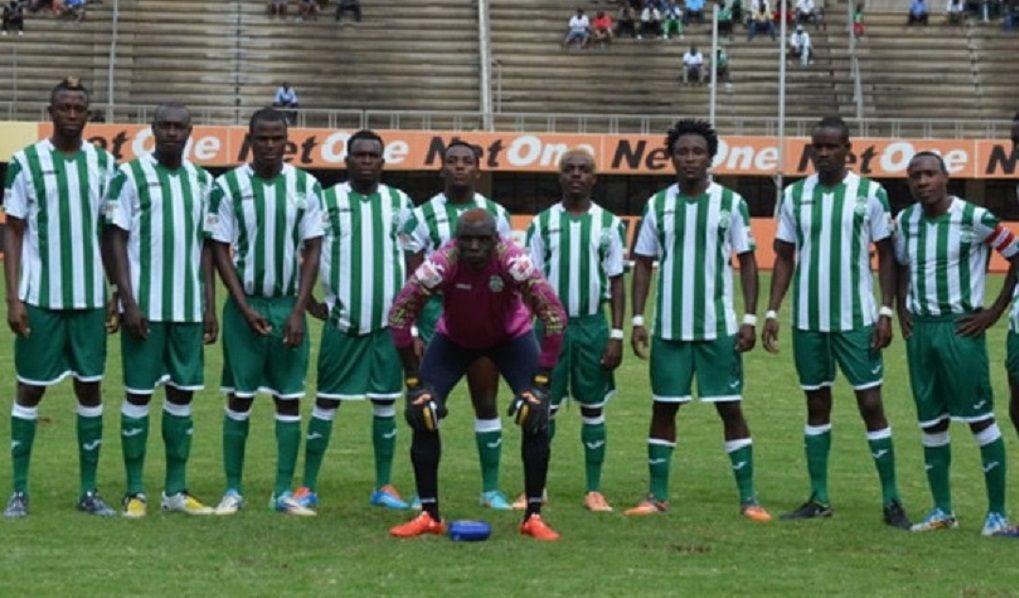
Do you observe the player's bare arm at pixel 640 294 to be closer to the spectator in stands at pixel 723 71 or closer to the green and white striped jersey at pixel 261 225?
the green and white striped jersey at pixel 261 225

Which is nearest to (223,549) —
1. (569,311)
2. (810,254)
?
(569,311)

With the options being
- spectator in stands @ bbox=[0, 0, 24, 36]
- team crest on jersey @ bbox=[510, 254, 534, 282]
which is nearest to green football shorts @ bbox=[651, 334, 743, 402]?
team crest on jersey @ bbox=[510, 254, 534, 282]

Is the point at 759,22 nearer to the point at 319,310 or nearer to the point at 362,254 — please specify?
the point at 319,310

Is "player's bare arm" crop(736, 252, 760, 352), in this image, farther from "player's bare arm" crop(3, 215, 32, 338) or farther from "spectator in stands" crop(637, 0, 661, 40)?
"spectator in stands" crop(637, 0, 661, 40)

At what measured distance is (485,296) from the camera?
12.3 m

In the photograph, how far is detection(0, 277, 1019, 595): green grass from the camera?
10.8 m

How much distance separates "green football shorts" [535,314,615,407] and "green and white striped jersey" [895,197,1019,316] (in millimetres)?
2195

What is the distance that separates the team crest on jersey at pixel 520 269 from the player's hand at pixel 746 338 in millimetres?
1876

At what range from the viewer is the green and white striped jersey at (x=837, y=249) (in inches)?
521

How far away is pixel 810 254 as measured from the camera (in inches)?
527

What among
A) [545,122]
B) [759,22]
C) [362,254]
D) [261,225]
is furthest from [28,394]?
[759,22]

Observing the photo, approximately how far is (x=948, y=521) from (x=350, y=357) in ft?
13.0

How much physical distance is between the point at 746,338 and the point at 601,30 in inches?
1694

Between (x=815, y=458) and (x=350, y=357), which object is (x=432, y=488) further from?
(x=815, y=458)
